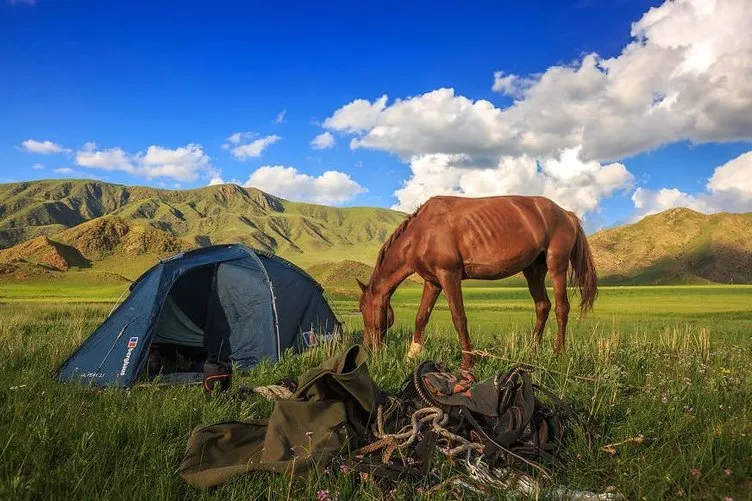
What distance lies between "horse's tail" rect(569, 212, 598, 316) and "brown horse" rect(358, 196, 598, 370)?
0.02 metres

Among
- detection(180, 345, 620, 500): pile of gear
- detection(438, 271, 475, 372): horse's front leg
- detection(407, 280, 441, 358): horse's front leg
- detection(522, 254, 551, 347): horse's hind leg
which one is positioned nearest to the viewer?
detection(180, 345, 620, 500): pile of gear

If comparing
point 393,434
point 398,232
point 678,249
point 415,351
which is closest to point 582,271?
point 398,232

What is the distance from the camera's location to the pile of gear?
10.4 ft

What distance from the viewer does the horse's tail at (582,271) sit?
336 inches

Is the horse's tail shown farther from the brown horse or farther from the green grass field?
the green grass field

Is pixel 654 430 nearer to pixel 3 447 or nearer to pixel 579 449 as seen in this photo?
pixel 579 449

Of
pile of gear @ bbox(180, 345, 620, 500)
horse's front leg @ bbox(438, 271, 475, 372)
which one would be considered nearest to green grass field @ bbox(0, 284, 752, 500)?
pile of gear @ bbox(180, 345, 620, 500)

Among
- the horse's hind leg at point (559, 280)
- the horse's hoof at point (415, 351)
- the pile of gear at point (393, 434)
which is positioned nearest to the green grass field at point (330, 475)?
the pile of gear at point (393, 434)

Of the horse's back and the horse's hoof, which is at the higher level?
the horse's back

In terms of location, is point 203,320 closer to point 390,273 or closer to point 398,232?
point 390,273

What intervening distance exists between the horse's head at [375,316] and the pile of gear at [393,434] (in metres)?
3.87

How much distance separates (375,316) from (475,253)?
1928 millimetres

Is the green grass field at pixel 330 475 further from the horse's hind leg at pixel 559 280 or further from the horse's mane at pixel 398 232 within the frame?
the horse's mane at pixel 398 232

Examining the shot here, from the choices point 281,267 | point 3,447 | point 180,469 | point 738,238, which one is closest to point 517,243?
point 281,267
